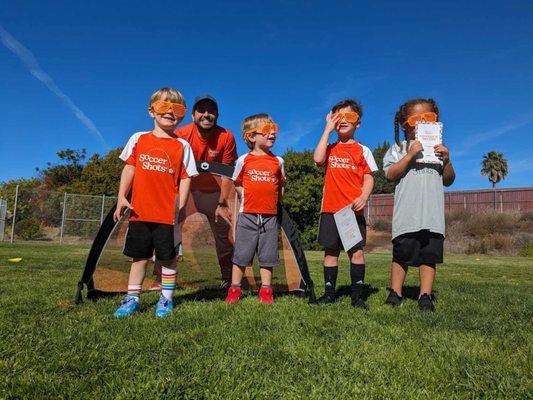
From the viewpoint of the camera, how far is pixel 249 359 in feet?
7.78

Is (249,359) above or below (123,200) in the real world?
below

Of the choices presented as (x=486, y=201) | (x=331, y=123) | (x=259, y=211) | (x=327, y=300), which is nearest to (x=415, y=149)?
(x=331, y=123)

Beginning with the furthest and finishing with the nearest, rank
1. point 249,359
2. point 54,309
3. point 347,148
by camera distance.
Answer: point 347,148 < point 54,309 < point 249,359

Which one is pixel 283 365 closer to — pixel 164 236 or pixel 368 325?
pixel 368 325

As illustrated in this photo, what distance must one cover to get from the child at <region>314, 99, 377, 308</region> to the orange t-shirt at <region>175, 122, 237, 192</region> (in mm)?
1256

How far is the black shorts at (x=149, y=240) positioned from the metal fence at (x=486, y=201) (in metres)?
34.4

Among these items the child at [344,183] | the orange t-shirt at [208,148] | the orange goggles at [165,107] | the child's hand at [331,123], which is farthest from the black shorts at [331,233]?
the orange goggles at [165,107]

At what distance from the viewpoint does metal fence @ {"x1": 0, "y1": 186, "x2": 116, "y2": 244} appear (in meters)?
22.4

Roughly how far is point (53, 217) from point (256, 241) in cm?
2164

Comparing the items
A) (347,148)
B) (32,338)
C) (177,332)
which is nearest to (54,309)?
(32,338)

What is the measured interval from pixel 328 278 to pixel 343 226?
0.65 meters

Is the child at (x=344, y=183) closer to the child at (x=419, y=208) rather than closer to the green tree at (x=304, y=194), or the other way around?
the child at (x=419, y=208)

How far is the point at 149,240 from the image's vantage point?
3.75 m

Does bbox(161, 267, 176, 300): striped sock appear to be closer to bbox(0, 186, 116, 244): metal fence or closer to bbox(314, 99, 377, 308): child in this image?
bbox(314, 99, 377, 308): child
